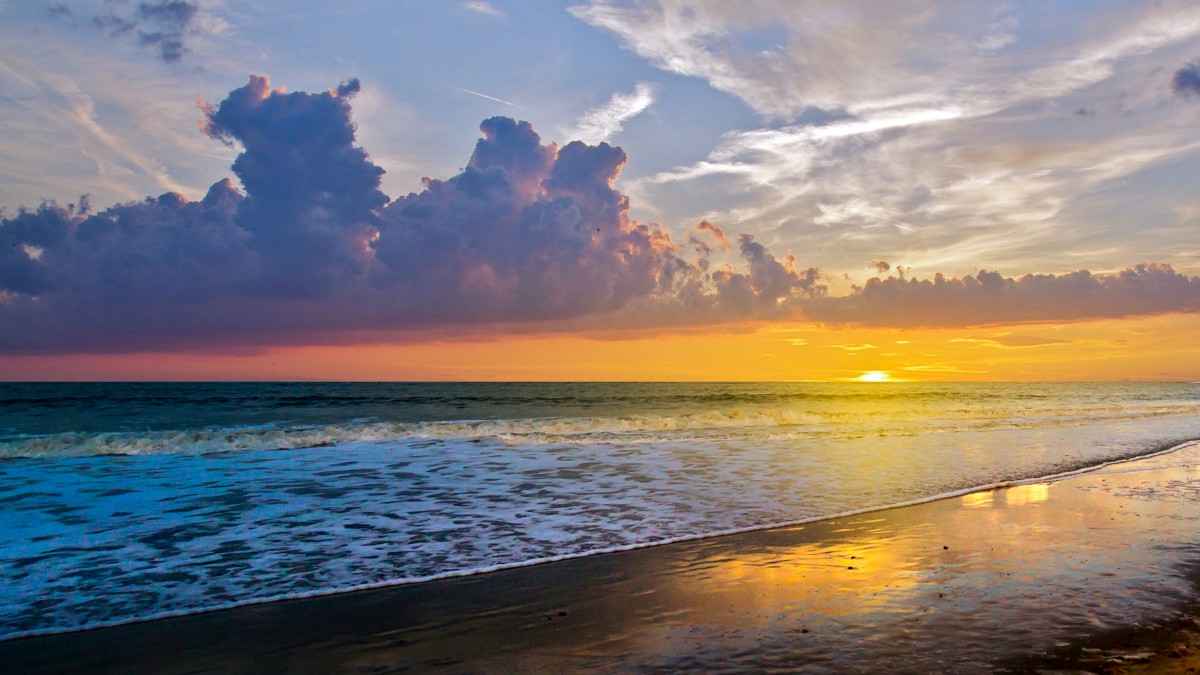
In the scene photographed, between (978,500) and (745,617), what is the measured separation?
9306mm

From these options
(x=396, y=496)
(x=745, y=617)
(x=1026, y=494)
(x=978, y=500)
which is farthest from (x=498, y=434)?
(x=745, y=617)

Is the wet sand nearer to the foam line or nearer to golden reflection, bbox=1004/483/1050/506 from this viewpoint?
the foam line

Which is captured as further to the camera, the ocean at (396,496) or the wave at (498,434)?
the wave at (498,434)

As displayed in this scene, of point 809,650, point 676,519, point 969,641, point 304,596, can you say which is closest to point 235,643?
point 304,596

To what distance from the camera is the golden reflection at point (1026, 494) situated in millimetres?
13555

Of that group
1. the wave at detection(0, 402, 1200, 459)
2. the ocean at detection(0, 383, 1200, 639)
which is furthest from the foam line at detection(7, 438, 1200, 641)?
the wave at detection(0, 402, 1200, 459)

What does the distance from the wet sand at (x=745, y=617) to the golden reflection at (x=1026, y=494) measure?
3.07 metres

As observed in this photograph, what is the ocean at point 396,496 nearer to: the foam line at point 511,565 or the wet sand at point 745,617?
the foam line at point 511,565

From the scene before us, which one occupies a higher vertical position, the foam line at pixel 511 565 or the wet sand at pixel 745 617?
the wet sand at pixel 745 617

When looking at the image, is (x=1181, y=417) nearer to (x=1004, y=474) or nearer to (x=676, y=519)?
(x=1004, y=474)

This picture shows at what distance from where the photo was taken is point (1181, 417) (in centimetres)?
4200

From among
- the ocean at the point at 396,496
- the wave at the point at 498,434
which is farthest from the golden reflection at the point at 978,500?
the wave at the point at 498,434

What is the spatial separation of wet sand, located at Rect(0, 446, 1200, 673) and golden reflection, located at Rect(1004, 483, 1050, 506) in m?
3.07

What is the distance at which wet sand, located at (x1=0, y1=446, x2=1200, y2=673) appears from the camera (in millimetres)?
5785
